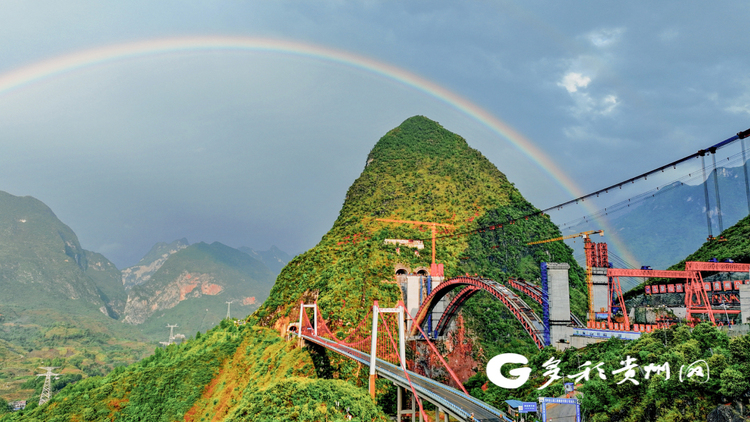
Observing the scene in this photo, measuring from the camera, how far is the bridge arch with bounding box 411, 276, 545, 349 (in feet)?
154

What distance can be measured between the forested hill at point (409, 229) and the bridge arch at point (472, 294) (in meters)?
5.48

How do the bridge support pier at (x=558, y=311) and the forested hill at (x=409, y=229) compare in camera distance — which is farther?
the forested hill at (x=409, y=229)

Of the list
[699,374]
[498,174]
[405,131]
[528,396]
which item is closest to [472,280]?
[528,396]

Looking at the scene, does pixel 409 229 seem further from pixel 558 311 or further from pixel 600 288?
pixel 558 311

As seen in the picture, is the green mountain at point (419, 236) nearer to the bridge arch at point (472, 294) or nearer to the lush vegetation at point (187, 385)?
the bridge arch at point (472, 294)

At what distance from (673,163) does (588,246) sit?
1095 inches

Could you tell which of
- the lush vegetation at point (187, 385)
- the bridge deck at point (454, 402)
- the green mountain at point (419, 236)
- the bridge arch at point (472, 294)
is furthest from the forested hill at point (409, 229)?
the bridge deck at point (454, 402)

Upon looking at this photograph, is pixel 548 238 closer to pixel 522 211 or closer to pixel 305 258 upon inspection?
pixel 522 211

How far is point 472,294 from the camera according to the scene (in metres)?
65.2

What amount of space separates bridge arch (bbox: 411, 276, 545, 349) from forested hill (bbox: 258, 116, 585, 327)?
18.0ft

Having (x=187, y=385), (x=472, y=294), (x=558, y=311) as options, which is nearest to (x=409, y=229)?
(x=472, y=294)

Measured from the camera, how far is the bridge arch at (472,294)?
1844 inches

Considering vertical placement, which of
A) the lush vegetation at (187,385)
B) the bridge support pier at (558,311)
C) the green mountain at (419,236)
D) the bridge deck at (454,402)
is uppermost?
the green mountain at (419,236)

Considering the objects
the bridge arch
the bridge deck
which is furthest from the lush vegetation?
the bridge arch
